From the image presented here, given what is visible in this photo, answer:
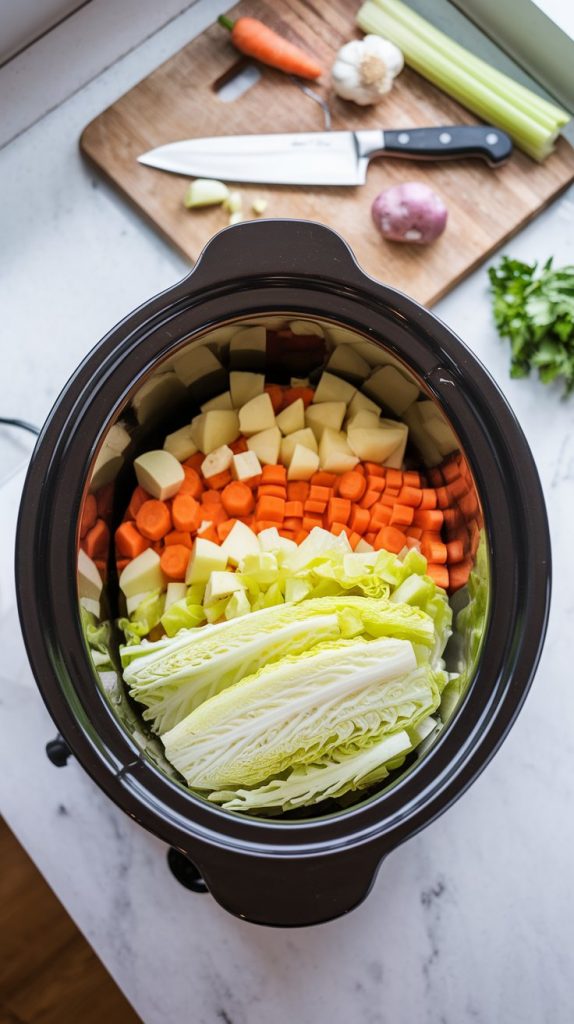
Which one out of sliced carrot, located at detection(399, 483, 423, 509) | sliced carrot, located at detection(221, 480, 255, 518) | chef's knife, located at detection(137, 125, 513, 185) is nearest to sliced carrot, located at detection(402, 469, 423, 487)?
sliced carrot, located at detection(399, 483, 423, 509)

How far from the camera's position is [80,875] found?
1.37 m

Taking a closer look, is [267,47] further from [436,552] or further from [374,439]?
[436,552]

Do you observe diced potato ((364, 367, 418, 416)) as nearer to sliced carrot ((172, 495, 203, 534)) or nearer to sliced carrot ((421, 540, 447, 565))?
sliced carrot ((421, 540, 447, 565))

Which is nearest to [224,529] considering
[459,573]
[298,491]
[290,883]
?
[298,491]

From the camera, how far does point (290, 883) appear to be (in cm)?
99

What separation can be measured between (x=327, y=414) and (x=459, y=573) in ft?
0.97

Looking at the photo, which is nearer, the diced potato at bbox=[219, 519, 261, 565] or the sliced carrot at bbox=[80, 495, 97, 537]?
the sliced carrot at bbox=[80, 495, 97, 537]

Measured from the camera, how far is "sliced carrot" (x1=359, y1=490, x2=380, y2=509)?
129cm

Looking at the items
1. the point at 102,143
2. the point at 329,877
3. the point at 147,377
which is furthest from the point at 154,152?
the point at 329,877

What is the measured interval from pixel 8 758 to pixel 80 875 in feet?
0.68

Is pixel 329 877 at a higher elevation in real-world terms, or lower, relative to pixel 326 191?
lower

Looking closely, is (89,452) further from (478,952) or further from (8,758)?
(478,952)

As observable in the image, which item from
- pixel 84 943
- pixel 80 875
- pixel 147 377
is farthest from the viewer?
pixel 84 943

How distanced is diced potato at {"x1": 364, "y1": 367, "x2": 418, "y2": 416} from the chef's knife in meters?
0.42
